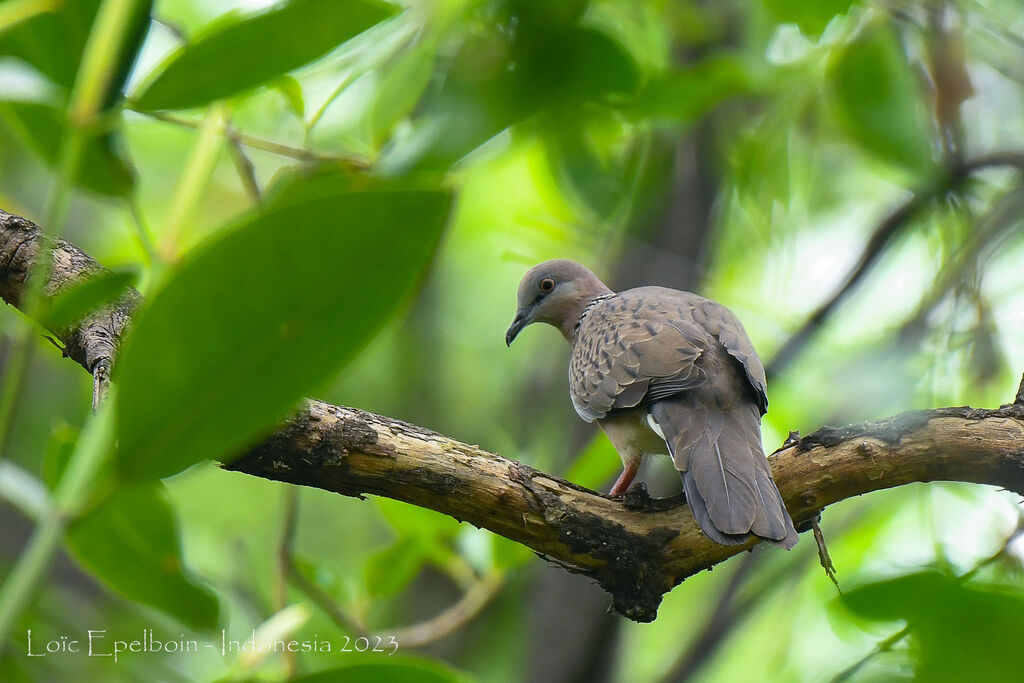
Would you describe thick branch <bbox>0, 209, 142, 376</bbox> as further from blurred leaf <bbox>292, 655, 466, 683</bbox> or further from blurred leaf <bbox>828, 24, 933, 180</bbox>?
blurred leaf <bbox>828, 24, 933, 180</bbox>

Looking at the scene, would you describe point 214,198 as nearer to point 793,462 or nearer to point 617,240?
point 617,240

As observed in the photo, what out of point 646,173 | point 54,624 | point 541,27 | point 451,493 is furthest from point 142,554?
point 646,173

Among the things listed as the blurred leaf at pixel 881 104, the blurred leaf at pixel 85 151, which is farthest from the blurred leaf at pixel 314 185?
the blurred leaf at pixel 881 104

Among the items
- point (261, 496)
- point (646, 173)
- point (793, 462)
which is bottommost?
point (261, 496)

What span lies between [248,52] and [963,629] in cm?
108

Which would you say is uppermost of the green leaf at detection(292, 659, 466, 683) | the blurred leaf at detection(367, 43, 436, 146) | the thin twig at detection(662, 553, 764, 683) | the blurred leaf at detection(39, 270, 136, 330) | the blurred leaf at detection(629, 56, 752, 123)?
the blurred leaf at detection(629, 56, 752, 123)

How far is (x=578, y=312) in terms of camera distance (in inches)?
165

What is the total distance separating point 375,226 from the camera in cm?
74

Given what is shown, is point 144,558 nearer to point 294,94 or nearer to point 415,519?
point 415,519

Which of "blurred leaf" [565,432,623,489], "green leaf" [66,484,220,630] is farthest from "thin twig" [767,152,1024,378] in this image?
"green leaf" [66,484,220,630]

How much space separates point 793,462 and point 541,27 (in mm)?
1377

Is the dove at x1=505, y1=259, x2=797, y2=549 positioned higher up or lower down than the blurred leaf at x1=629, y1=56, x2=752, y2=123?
lower down

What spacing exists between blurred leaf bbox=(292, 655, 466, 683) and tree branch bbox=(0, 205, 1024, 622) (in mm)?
872

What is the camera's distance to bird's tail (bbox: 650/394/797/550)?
2.27m
